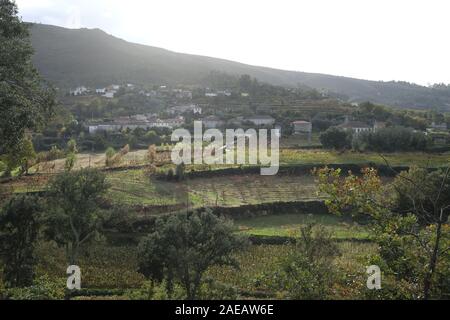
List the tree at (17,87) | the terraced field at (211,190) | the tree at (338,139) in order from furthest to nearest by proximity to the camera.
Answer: the tree at (338,139), the terraced field at (211,190), the tree at (17,87)

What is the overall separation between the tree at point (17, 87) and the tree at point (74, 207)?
7442mm

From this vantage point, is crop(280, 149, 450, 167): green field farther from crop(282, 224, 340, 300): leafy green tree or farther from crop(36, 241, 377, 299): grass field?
crop(282, 224, 340, 300): leafy green tree

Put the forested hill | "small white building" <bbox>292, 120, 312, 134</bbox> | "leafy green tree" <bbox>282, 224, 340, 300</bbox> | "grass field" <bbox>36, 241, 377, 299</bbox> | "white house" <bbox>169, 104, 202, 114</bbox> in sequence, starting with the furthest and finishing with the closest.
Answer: the forested hill → "white house" <bbox>169, 104, 202, 114</bbox> → "small white building" <bbox>292, 120, 312, 134</bbox> → "grass field" <bbox>36, 241, 377, 299</bbox> → "leafy green tree" <bbox>282, 224, 340, 300</bbox>

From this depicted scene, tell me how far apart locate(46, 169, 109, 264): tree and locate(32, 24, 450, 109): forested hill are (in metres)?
100

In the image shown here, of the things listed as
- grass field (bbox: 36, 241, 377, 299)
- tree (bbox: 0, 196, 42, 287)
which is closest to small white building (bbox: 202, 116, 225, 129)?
grass field (bbox: 36, 241, 377, 299)

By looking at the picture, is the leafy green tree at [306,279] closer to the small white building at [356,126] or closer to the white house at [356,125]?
the small white building at [356,126]

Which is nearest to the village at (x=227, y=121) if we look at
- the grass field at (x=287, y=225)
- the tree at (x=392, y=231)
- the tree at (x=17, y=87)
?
the grass field at (x=287, y=225)

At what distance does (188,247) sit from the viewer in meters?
13.9

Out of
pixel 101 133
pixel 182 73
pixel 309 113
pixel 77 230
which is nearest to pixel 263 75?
pixel 182 73

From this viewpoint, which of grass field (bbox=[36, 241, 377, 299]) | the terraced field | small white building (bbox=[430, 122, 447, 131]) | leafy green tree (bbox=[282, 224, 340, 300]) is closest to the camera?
leafy green tree (bbox=[282, 224, 340, 300])

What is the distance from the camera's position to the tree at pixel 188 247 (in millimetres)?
13633

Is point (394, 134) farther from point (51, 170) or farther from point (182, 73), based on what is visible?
point (182, 73)

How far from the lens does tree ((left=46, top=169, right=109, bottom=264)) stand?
61.8ft

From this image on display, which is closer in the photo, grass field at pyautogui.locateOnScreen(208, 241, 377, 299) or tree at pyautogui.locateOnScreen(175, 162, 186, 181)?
grass field at pyautogui.locateOnScreen(208, 241, 377, 299)
